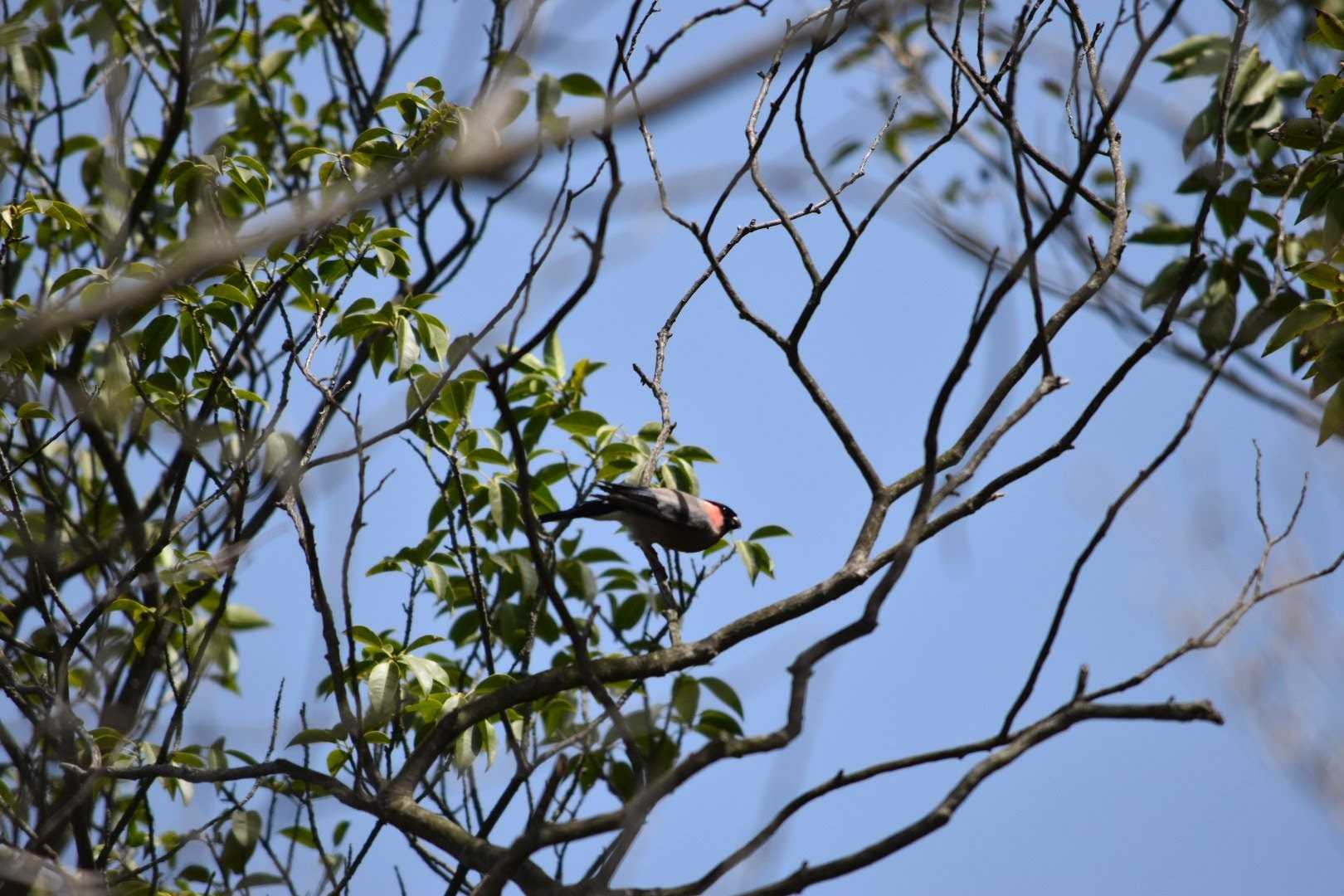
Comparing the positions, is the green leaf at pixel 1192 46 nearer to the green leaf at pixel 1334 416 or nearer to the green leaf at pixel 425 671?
the green leaf at pixel 1334 416

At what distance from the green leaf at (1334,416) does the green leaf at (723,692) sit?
78.9 inches

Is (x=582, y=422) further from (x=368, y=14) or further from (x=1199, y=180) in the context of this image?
(x=368, y=14)

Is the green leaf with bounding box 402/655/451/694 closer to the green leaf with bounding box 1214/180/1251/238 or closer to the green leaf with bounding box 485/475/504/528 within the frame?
the green leaf with bounding box 485/475/504/528

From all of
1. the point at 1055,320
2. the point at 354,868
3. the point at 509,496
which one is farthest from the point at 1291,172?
the point at 354,868

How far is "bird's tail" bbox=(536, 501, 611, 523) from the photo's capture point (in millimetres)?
5121

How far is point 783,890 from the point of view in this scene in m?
2.46

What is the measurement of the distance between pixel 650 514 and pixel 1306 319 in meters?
2.65

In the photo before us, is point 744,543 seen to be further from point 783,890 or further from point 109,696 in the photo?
point 109,696

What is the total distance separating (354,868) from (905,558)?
2.08 m

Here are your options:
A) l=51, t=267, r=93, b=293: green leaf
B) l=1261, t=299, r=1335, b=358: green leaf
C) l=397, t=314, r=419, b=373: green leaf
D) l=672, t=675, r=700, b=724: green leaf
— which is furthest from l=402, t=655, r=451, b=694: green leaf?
l=1261, t=299, r=1335, b=358: green leaf

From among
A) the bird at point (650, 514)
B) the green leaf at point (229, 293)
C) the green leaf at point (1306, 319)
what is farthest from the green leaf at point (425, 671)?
the green leaf at point (1306, 319)

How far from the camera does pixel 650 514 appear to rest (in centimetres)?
520

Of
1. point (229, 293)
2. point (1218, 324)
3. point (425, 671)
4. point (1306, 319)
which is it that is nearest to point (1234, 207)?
point (1218, 324)

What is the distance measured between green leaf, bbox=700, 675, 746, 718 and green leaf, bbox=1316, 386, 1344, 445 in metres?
2.00
